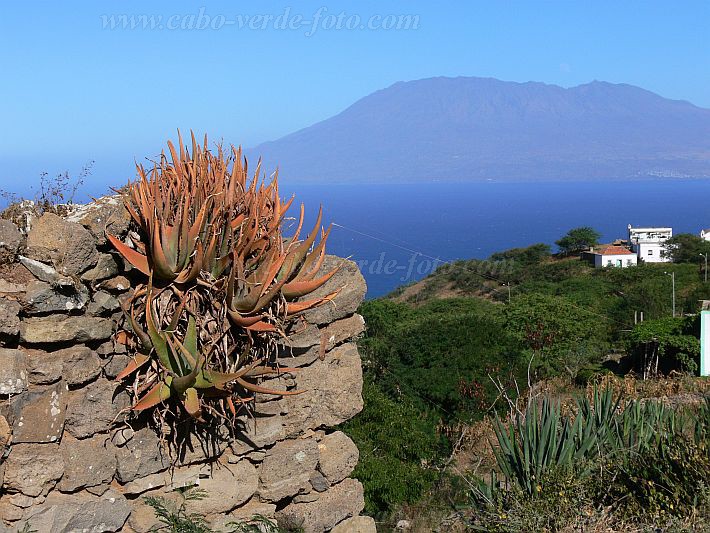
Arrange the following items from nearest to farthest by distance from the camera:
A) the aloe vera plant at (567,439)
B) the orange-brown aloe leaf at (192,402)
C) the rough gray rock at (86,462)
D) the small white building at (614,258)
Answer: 1. the rough gray rock at (86,462)
2. the orange-brown aloe leaf at (192,402)
3. the aloe vera plant at (567,439)
4. the small white building at (614,258)

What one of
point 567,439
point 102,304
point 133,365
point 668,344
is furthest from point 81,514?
point 668,344

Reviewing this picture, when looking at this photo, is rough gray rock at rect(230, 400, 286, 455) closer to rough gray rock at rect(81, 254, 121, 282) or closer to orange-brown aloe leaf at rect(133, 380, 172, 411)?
orange-brown aloe leaf at rect(133, 380, 172, 411)

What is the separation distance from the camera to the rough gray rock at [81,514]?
3873 mm

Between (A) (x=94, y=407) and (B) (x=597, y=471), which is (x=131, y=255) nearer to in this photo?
(A) (x=94, y=407)

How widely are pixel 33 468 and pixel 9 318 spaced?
756 mm

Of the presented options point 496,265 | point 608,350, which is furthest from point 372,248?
point 608,350

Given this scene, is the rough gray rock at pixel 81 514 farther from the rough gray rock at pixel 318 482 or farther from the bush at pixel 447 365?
the bush at pixel 447 365

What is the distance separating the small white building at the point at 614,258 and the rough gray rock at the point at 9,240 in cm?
5462

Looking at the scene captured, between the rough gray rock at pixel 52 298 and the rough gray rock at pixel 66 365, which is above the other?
the rough gray rock at pixel 52 298

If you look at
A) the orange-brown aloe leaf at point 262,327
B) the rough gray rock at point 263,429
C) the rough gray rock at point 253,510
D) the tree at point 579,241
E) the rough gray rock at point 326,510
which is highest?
the orange-brown aloe leaf at point 262,327

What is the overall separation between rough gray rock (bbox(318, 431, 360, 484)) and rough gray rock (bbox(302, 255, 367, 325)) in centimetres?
77

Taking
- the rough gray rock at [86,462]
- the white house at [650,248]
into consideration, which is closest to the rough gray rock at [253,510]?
the rough gray rock at [86,462]

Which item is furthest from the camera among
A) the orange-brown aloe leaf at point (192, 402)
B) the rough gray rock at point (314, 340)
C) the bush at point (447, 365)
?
the bush at point (447, 365)

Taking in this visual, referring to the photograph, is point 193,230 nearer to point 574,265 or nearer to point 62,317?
point 62,317
